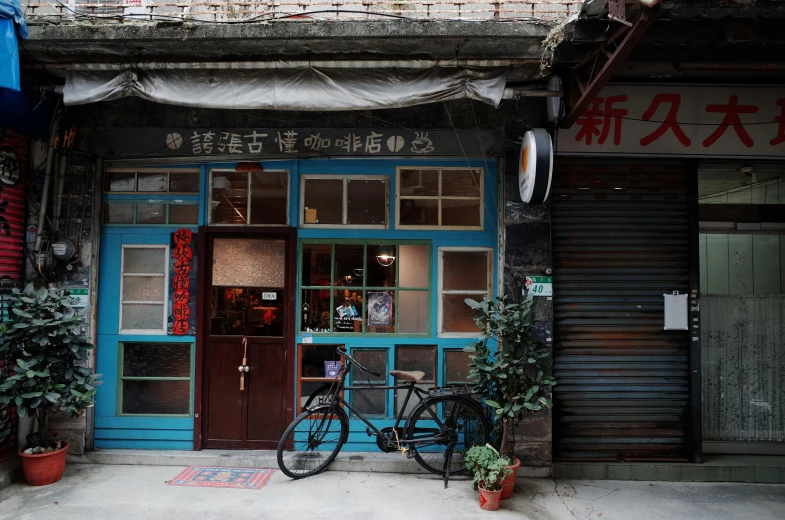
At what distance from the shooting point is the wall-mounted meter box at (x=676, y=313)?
20.4 feet

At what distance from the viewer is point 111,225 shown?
255 inches

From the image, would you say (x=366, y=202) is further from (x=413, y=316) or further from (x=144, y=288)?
(x=144, y=288)

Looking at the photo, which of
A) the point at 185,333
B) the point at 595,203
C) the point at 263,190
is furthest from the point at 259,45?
the point at 595,203

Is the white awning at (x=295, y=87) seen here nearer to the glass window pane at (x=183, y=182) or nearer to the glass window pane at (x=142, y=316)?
the glass window pane at (x=183, y=182)

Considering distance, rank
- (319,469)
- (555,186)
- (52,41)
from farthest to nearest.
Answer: (555,186)
(319,469)
(52,41)

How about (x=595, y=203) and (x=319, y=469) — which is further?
(x=595, y=203)

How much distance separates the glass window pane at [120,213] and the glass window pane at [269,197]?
156 cm

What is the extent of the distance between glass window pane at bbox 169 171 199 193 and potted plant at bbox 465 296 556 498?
12.6 feet

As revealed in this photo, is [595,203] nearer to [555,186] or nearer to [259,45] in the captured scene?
[555,186]

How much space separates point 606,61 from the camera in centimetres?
488

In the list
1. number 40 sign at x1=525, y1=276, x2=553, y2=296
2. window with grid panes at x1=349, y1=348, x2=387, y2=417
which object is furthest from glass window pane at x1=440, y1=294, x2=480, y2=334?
window with grid panes at x1=349, y1=348, x2=387, y2=417

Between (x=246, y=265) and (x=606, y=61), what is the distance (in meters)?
4.63

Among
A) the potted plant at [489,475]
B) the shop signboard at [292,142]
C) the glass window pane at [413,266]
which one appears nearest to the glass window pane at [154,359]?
the shop signboard at [292,142]

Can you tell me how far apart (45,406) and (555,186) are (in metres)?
6.23
